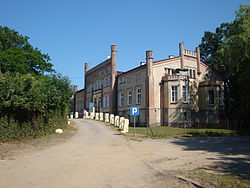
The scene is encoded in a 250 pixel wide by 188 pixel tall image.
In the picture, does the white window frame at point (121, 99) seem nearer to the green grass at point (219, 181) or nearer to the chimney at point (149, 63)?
the chimney at point (149, 63)

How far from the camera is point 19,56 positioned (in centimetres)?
2961

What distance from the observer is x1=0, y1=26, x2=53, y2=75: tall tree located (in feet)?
95.0

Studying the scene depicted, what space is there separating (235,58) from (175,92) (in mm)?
11912

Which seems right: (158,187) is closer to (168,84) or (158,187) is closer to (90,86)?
(168,84)

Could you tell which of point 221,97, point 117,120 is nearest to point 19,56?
point 117,120

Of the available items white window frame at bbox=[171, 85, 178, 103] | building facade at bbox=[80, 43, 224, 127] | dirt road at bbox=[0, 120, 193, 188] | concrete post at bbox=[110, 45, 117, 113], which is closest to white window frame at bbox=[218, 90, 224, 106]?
building facade at bbox=[80, 43, 224, 127]

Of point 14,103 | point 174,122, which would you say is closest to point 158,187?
point 14,103

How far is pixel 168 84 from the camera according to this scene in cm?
3203

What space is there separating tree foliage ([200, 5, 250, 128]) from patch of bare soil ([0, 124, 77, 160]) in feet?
56.1

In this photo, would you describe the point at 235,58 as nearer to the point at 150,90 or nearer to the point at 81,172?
the point at 150,90

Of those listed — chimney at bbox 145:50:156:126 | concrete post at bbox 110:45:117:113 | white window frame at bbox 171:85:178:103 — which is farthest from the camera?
concrete post at bbox 110:45:117:113

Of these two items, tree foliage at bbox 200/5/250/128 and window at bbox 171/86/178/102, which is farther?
window at bbox 171/86/178/102

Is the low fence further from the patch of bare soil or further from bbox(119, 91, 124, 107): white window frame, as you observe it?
the patch of bare soil

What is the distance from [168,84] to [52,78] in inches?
673
